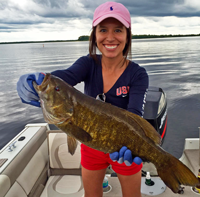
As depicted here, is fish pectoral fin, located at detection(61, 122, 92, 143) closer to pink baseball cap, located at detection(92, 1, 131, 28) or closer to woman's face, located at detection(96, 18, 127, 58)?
woman's face, located at detection(96, 18, 127, 58)

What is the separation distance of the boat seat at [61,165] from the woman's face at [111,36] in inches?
100

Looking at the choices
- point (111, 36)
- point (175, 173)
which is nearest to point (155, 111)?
point (175, 173)

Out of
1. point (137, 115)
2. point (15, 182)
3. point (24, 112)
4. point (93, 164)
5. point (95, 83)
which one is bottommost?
point (24, 112)

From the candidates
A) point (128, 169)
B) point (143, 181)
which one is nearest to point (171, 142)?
point (143, 181)

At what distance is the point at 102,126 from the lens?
7.00 ft

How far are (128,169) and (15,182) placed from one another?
205 cm

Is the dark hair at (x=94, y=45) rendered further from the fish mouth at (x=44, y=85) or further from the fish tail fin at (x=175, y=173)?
the fish tail fin at (x=175, y=173)

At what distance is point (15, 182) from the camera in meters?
3.45

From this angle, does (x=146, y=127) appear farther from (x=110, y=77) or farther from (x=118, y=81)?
(x=110, y=77)

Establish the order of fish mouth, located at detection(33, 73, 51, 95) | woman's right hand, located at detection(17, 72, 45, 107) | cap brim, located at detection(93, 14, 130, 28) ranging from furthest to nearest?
cap brim, located at detection(93, 14, 130, 28) < woman's right hand, located at detection(17, 72, 45, 107) < fish mouth, located at detection(33, 73, 51, 95)

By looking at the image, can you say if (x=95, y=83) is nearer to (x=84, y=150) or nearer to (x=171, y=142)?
(x=84, y=150)

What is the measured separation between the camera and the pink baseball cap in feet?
7.70

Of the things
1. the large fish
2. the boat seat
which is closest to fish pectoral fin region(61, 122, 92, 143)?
the large fish

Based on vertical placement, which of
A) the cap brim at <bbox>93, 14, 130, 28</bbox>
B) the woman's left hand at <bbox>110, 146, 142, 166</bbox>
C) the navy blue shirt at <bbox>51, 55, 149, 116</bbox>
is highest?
the cap brim at <bbox>93, 14, 130, 28</bbox>
